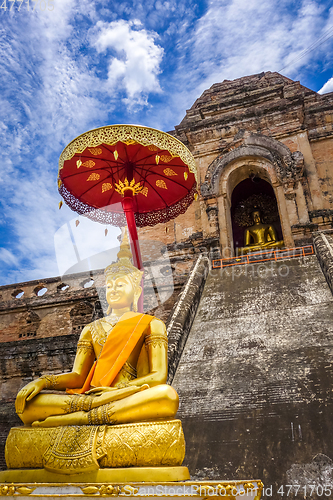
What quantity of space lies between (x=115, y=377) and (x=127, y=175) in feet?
11.0

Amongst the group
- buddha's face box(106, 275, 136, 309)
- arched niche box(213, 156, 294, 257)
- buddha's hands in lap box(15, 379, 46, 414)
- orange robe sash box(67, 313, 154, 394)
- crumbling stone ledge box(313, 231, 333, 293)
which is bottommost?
buddha's hands in lap box(15, 379, 46, 414)

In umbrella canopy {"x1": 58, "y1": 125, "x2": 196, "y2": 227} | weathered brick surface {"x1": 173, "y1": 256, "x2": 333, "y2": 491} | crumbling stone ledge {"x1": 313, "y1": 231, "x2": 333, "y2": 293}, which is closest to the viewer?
weathered brick surface {"x1": 173, "y1": 256, "x2": 333, "y2": 491}

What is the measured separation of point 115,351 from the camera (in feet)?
9.66

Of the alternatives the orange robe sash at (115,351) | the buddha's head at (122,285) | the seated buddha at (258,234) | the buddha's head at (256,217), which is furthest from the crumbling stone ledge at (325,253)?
the buddha's head at (256,217)

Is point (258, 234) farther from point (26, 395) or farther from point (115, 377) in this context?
point (26, 395)

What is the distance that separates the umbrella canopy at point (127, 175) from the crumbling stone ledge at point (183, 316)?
1303 millimetres

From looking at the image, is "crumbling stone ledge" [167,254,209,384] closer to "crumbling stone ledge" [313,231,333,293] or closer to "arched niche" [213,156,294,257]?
"crumbling stone ledge" [313,231,333,293]

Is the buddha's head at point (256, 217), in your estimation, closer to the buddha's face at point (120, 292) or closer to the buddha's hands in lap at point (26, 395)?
the buddha's face at point (120, 292)

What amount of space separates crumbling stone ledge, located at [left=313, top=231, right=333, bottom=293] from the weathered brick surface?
0.60ft

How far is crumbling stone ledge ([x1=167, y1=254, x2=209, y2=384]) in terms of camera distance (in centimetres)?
464

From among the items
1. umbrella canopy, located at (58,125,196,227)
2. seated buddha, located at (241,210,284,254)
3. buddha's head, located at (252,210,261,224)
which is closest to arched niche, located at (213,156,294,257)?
seated buddha, located at (241,210,284,254)

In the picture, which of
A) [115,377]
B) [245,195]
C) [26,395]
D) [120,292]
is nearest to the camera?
[26,395]

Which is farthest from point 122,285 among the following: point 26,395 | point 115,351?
point 26,395

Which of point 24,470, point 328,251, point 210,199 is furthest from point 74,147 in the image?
point 210,199
